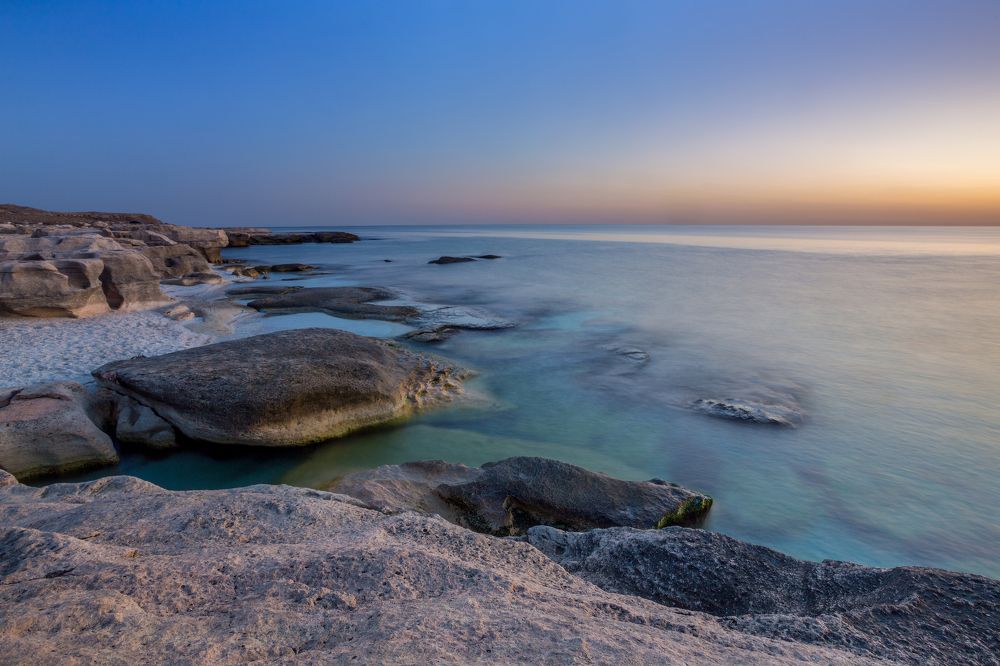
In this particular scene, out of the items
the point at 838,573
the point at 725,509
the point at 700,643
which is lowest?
the point at 725,509

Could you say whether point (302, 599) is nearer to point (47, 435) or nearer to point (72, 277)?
point (47, 435)

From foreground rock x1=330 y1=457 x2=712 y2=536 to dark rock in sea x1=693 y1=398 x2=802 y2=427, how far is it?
3.56 m

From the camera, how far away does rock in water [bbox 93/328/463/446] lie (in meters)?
7.54

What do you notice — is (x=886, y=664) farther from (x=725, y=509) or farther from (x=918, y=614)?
(x=725, y=509)

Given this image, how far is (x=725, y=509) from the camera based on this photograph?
651cm

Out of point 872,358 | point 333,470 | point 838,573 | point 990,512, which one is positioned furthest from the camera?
point 872,358

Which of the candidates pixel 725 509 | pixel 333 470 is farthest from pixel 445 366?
pixel 725 509

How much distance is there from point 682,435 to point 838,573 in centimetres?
519

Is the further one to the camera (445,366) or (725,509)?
(445,366)

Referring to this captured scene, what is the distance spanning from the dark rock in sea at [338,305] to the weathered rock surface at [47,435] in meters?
9.85

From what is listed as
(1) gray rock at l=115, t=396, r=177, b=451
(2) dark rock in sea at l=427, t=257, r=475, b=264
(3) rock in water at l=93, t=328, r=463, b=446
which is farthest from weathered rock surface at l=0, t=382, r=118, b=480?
(2) dark rock in sea at l=427, t=257, r=475, b=264

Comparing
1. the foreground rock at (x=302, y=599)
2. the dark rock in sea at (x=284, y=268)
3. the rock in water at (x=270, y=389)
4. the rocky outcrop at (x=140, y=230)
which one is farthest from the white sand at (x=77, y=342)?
the dark rock in sea at (x=284, y=268)

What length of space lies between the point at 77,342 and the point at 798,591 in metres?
13.5

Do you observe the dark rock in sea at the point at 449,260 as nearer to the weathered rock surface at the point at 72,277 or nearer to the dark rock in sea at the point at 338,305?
the dark rock in sea at the point at 338,305
